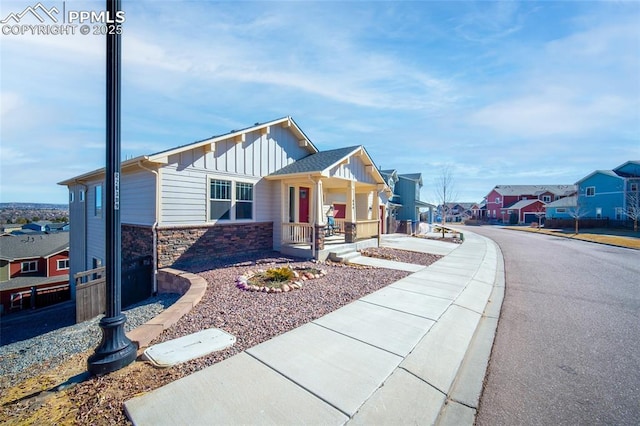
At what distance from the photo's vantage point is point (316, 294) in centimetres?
614

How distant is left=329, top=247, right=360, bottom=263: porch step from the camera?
10.1m

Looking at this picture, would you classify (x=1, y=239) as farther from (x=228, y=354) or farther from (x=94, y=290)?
(x=228, y=354)

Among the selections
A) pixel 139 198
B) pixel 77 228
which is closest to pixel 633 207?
pixel 139 198

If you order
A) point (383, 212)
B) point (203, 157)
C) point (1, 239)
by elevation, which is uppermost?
point (203, 157)

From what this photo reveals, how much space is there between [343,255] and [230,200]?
4.75m

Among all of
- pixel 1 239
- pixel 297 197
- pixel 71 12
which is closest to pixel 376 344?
pixel 71 12

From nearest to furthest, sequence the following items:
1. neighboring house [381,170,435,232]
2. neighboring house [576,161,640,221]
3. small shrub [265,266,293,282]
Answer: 1. small shrub [265,266,293,282]
2. neighboring house [381,170,435,232]
3. neighboring house [576,161,640,221]

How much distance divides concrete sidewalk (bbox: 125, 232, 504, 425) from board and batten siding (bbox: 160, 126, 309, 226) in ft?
21.1

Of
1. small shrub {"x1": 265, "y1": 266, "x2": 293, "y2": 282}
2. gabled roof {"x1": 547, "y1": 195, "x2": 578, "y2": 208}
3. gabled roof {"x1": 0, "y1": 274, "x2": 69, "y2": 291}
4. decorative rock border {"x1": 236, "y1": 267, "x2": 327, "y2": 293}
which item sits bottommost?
gabled roof {"x1": 0, "y1": 274, "x2": 69, "y2": 291}

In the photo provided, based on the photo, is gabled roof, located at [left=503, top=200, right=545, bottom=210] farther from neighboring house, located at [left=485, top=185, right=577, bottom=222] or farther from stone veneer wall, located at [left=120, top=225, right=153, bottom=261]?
stone veneer wall, located at [left=120, top=225, right=153, bottom=261]

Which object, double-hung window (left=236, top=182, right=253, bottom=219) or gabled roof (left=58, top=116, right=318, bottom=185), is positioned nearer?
gabled roof (left=58, top=116, right=318, bottom=185)

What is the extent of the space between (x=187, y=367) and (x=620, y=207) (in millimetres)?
48266

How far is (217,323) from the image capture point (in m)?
4.55

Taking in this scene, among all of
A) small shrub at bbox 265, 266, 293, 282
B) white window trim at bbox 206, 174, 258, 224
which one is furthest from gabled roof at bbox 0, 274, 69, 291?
small shrub at bbox 265, 266, 293, 282
